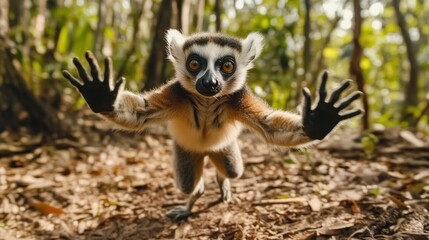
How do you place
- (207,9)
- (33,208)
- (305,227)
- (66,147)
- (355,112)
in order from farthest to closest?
(207,9)
(66,147)
(33,208)
(305,227)
(355,112)

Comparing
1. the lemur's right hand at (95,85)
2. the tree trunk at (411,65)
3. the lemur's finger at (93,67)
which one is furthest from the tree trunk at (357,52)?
the lemur's finger at (93,67)

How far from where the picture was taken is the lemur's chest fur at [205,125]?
374 centimetres

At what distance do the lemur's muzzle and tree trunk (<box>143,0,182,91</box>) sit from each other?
11.1 ft

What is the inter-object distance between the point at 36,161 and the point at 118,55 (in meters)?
3.28

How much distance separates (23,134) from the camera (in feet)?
19.9

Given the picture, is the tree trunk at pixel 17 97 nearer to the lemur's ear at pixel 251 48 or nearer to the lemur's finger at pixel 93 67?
the lemur's finger at pixel 93 67

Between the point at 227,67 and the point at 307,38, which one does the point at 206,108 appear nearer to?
the point at 227,67

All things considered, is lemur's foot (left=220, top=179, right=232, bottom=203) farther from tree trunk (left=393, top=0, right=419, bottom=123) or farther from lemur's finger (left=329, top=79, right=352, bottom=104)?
A: tree trunk (left=393, top=0, right=419, bottom=123)

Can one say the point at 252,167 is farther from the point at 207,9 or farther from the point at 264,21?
the point at 207,9

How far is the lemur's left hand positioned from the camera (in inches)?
110

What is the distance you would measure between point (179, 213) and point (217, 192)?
748 millimetres

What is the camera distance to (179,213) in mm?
4145

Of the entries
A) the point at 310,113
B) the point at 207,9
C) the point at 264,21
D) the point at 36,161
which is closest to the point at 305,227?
the point at 310,113

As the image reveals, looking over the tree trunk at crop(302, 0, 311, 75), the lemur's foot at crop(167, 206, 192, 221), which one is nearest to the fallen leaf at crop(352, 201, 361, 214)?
the lemur's foot at crop(167, 206, 192, 221)
